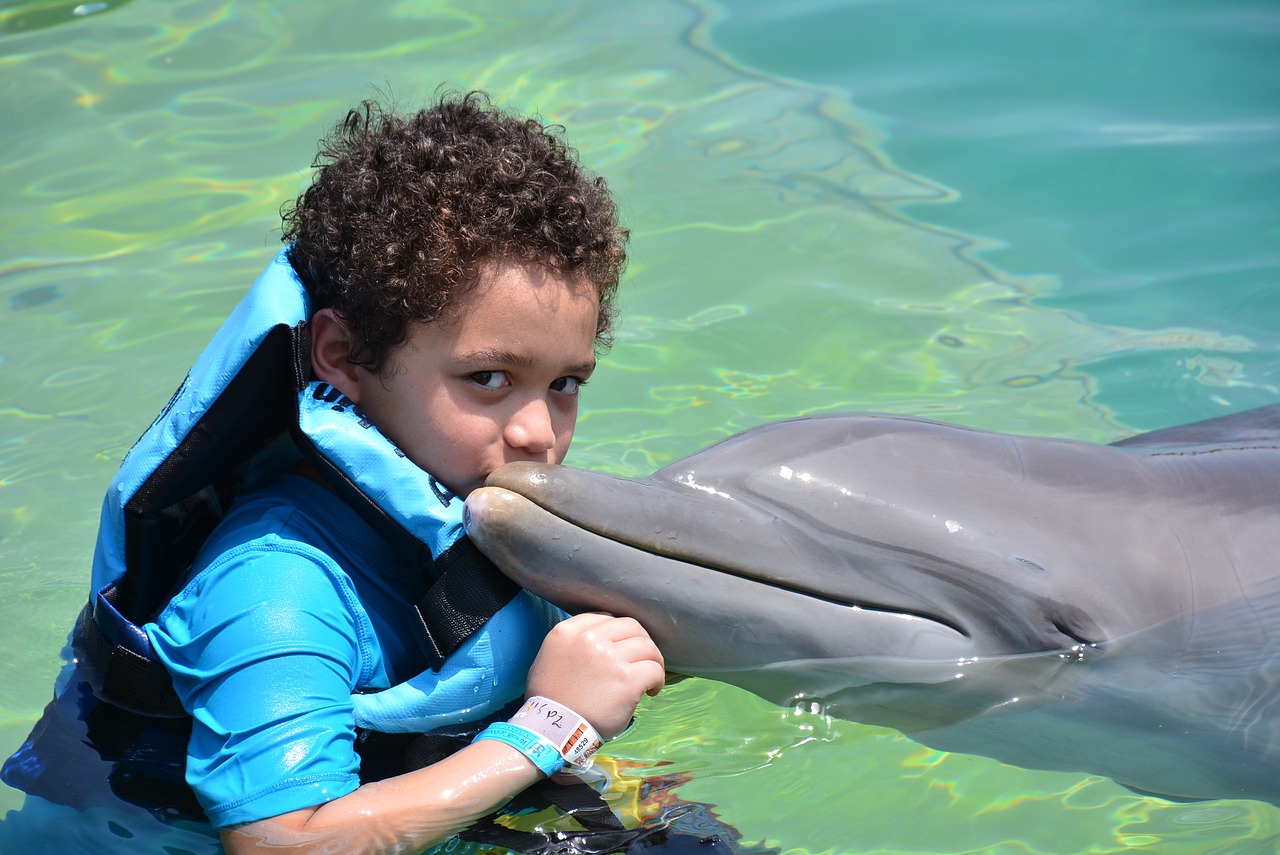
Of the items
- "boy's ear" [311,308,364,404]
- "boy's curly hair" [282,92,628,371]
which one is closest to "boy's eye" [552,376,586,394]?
"boy's curly hair" [282,92,628,371]

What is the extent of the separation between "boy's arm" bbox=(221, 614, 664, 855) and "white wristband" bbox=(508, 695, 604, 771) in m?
0.02

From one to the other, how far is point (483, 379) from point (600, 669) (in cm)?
80

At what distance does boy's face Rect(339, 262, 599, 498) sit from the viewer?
3.52m

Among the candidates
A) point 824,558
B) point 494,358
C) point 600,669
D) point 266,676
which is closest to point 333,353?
point 494,358

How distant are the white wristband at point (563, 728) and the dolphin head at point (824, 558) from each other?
247 millimetres

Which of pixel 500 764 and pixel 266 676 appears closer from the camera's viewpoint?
pixel 266 676


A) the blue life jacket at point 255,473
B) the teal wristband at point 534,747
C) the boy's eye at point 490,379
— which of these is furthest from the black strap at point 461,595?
the boy's eye at point 490,379

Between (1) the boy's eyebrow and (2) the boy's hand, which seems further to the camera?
(1) the boy's eyebrow

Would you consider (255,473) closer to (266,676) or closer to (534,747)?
(266,676)

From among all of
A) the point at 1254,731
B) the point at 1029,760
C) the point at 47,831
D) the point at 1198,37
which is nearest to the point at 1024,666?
the point at 1029,760

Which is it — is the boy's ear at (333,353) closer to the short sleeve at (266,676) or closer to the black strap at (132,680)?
the short sleeve at (266,676)

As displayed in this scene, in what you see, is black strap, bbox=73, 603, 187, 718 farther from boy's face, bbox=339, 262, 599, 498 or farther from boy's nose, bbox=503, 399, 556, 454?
boy's nose, bbox=503, 399, 556, 454

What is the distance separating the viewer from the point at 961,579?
3617 millimetres

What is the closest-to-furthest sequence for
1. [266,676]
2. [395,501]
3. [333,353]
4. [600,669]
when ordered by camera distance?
[266,676]
[600,669]
[395,501]
[333,353]
